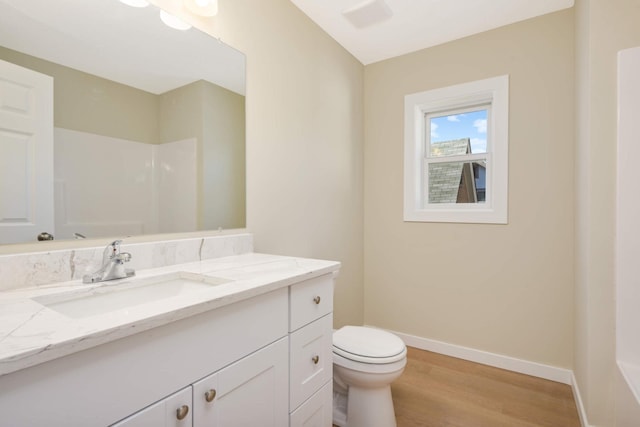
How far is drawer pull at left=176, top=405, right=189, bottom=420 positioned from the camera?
2.45ft

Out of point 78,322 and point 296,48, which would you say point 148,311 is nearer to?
point 78,322

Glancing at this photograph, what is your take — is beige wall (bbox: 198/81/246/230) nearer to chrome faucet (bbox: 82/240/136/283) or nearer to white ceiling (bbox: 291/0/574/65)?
chrome faucet (bbox: 82/240/136/283)

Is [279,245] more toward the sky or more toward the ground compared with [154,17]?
more toward the ground

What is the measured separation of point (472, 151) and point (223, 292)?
7.48 feet

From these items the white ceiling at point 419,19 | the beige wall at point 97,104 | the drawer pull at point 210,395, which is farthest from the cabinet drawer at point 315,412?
the white ceiling at point 419,19

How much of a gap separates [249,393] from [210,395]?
0.52 ft

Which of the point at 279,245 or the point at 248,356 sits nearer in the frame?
the point at 248,356

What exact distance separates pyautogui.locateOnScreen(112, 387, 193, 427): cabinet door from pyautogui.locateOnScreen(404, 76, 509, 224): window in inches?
83.8

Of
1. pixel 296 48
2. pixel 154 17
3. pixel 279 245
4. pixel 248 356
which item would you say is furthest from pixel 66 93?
pixel 296 48

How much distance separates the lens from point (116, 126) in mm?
1163

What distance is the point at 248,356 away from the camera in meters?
0.94

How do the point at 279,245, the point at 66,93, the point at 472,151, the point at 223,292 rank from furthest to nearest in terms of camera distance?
the point at 472,151
the point at 279,245
the point at 66,93
the point at 223,292

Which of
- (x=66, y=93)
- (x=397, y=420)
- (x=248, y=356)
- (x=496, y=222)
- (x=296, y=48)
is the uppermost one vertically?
(x=296, y=48)

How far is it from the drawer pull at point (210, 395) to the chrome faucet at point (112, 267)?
0.51 meters
